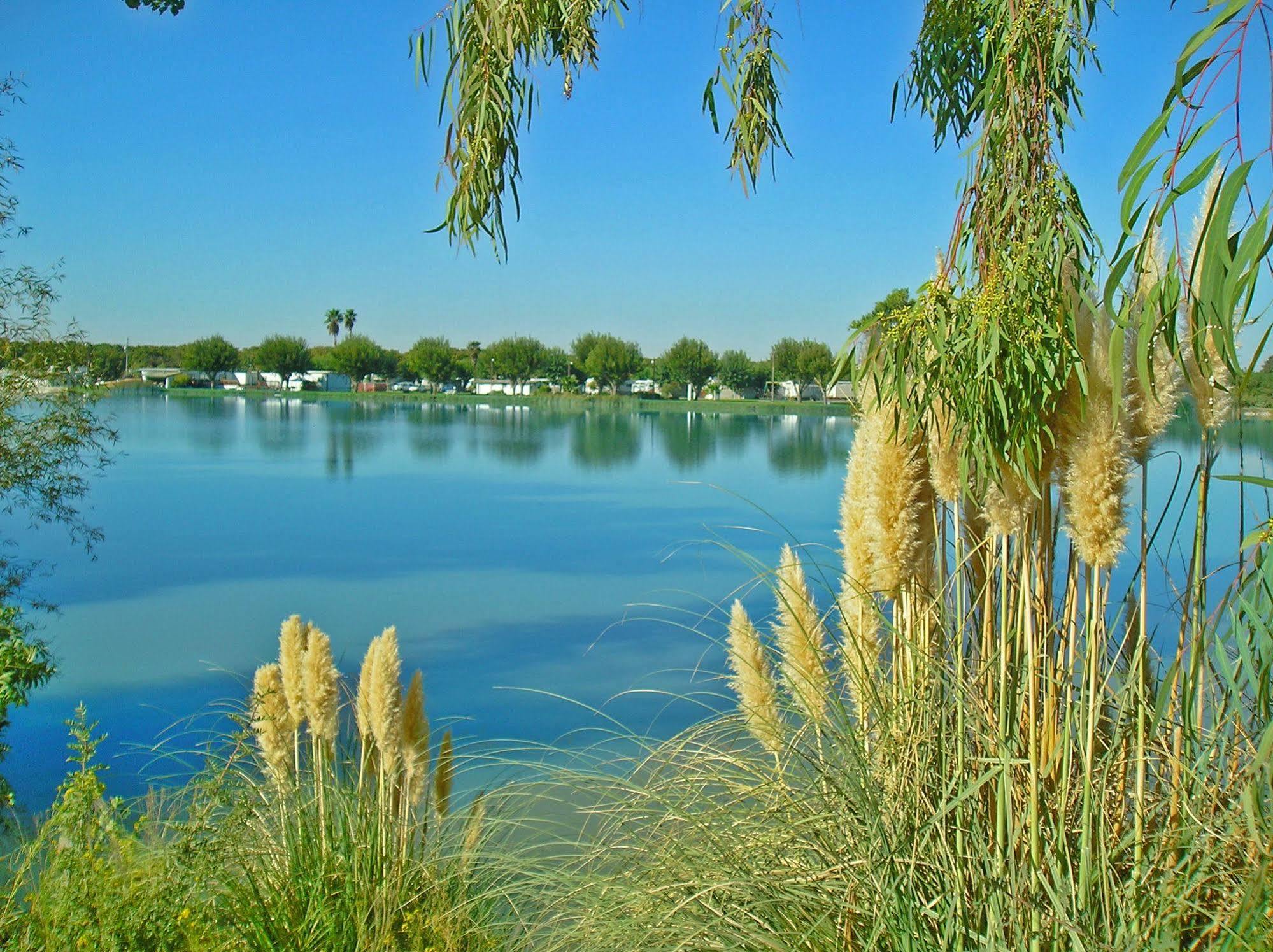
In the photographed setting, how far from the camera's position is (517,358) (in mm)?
68625

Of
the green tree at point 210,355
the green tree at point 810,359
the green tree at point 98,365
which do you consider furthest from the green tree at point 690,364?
the green tree at point 98,365

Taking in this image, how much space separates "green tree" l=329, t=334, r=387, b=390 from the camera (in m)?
67.6

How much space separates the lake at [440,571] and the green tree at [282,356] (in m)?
46.2

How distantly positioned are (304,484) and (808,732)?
16117 millimetres

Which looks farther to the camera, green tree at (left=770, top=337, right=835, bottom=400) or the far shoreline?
the far shoreline

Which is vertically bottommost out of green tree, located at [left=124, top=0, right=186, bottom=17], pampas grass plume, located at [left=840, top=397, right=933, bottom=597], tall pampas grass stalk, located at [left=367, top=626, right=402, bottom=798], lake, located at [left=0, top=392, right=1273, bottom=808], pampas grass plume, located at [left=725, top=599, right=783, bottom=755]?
lake, located at [left=0, top=392, right=1273, bottom=808]

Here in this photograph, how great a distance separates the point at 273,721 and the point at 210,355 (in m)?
66.9

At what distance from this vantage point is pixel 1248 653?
3.71 feet

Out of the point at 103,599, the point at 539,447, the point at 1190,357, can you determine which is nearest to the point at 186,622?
the point at 103,599

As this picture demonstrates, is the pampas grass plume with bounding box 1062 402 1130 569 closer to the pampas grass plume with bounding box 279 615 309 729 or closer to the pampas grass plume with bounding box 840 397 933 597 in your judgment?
the pampas grass plume with bounding box 840 397 933 597

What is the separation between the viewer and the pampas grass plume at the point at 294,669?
105 inches

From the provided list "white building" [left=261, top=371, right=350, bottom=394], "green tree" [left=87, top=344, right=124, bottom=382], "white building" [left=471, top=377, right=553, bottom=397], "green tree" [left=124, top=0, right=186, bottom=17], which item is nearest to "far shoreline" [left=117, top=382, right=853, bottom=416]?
"white building" [left=261, top=371, right=350, bottom=394]

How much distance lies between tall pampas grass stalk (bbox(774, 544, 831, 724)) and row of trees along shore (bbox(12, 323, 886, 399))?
52.4 meters

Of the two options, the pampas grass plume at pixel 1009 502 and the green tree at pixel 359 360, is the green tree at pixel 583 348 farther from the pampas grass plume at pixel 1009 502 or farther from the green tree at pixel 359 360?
the pampas grass plume at pixel 1009 502
